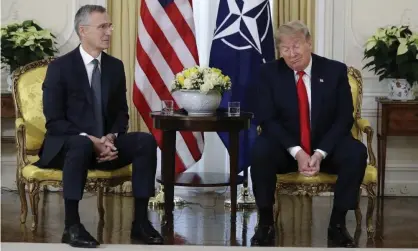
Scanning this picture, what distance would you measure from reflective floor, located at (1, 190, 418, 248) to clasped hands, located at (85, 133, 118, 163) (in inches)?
19.1

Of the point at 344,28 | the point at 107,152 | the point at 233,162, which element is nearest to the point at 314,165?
the point at 233,162

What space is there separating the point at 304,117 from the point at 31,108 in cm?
171

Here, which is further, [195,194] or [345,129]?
[195,194]

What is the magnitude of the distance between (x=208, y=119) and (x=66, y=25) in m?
2.13

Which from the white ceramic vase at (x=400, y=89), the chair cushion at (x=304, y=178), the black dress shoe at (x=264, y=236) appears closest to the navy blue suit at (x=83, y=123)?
the black dress shoe at (x=264, y=236)

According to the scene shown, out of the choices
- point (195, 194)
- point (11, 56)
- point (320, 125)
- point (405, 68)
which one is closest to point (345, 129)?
point (320, 125)

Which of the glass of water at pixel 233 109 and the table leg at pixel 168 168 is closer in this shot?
the glass of water at pixel 233 109

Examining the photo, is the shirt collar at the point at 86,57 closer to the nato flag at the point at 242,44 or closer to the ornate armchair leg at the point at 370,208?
the nato flag at the point at 242,44

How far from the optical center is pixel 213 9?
6.40 meters

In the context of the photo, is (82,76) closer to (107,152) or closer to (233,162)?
(107,152)

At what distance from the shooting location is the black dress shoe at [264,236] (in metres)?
4.29

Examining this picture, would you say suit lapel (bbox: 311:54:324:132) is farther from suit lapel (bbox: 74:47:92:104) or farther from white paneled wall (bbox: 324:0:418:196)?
white paneled wall (bbox: 324:0:418:196)

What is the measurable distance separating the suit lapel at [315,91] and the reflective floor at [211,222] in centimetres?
72

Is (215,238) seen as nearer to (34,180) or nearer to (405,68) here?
(34,180)
